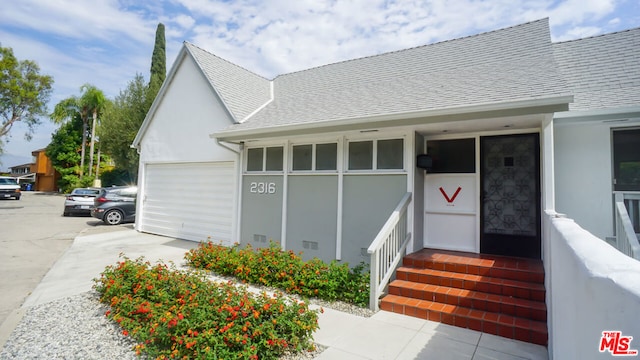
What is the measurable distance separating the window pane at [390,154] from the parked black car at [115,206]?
36.9 ft

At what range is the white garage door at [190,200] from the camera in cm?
888

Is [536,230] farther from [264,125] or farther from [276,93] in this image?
[276,93]

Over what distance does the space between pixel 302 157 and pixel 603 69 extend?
611 centimetres

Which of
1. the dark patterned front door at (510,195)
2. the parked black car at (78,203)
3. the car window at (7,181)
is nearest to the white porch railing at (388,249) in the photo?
the dark patterned front door at (510,195)

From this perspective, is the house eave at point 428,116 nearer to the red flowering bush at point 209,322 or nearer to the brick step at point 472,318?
the brick step at point 472,318

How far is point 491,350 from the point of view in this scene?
3.48 meters

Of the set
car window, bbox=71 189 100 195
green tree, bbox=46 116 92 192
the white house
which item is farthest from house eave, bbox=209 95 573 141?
green tree, bbox=46 116 92 192

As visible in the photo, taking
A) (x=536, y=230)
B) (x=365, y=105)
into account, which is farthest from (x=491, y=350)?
(x=365, y=105)

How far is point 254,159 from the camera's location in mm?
8039

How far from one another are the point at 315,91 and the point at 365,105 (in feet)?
8.45

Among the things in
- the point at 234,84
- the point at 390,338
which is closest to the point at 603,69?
the point at 390,338

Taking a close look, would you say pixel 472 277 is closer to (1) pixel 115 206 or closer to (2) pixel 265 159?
(2) pixel 265 159

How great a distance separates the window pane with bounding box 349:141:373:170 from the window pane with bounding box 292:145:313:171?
3.46 ft

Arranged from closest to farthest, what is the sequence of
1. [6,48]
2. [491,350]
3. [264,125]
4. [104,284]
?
[491,350] → [104,284] → [264,125] → [6,48]
